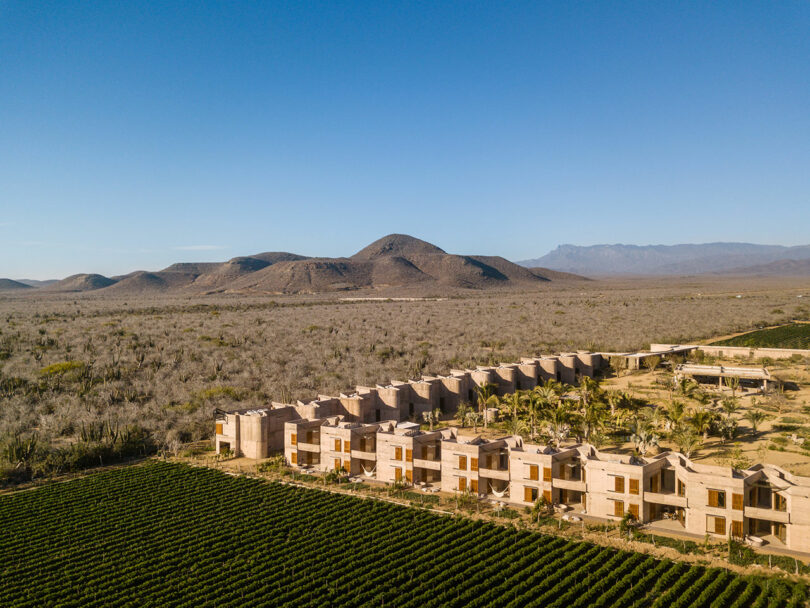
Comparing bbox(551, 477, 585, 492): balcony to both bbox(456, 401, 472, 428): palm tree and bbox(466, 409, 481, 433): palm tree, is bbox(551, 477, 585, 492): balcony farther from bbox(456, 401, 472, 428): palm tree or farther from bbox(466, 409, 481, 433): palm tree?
bbox(456, 401, 472, 428): palm tree

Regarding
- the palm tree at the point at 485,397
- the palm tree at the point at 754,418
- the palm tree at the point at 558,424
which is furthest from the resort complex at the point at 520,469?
the palm tree at the point at 754,418

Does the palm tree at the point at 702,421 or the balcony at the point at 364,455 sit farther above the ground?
the palm tree at the point at 702,421

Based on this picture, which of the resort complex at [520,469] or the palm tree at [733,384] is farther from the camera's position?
the palm tree at [733,384]

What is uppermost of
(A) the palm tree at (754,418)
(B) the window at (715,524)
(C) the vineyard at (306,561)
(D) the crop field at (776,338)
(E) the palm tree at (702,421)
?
(D) the crop field at (776,338)

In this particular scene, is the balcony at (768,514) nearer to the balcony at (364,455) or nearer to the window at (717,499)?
the window at (717,499)

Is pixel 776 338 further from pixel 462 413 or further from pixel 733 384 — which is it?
pixel 462 413

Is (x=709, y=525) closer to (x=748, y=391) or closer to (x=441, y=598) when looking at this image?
(x=441, y=598)

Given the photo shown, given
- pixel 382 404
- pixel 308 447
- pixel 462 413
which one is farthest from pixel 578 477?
pixel 382 404
